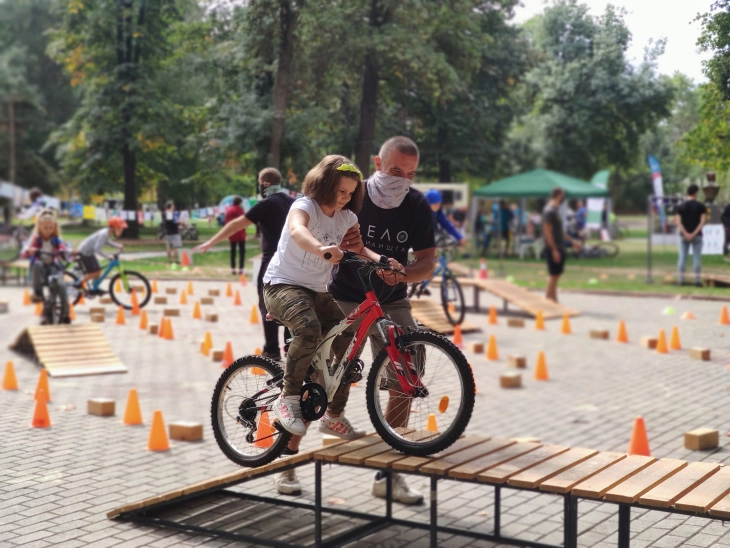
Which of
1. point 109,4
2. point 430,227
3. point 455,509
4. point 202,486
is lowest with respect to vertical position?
point 455,509

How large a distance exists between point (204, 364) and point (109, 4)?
4.28m

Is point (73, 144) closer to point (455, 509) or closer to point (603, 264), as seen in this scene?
point (455, 509)

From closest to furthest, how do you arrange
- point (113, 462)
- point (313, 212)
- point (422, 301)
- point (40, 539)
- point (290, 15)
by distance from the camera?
point (313, 212)
point (40, 539)
point (113, 462)
point (290, 15)
point (422, 301)

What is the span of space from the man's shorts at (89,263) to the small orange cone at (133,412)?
6628mm

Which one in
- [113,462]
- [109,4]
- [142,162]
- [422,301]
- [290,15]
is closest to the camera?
[113,462]

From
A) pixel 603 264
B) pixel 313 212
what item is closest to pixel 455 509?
pixel 313 212

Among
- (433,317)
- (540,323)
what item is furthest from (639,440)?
(540,323)

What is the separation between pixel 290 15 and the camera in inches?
287

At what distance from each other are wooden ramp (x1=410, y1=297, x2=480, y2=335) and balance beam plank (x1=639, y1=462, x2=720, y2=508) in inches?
300

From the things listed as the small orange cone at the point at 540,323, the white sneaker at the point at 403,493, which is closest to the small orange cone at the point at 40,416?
the white sneaker at the point at 403,493

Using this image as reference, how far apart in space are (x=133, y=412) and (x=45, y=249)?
494 centimetres

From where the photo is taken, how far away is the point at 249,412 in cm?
525

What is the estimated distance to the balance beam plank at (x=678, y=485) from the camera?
4.09 m

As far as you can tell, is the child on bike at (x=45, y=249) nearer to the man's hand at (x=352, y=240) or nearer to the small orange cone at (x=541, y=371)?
the small orange cone at (x=541, y=371)
